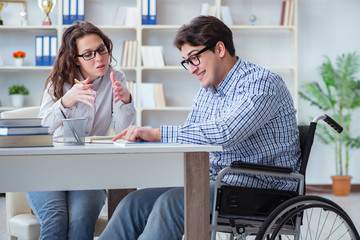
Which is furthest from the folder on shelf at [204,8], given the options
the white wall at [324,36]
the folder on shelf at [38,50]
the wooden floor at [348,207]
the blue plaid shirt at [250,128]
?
the blue plaid shirt at [250,128]

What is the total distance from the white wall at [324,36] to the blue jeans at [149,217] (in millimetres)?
3729

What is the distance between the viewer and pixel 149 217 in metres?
Result: 1.61

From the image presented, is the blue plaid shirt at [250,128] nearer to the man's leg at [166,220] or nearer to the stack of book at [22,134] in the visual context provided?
the man's leg at [166,220]

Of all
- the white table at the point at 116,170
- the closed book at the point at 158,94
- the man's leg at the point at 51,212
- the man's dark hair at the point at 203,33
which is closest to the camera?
the white table at the point at 116,170

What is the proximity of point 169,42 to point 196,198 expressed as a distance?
3.91m

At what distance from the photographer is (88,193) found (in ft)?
6.20

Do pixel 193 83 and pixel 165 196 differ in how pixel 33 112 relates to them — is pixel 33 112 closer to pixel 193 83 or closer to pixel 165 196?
pixel 165 196

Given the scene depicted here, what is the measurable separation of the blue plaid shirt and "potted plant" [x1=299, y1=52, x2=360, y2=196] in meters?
3.25

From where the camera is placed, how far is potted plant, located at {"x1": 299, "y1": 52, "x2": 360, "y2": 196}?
489cm

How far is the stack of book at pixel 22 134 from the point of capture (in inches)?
53.9

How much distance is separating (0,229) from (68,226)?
5.85ft

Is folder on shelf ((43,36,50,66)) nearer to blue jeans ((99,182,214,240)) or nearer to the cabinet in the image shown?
the cabinet

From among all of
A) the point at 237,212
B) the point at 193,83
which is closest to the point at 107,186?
the point at 237,212

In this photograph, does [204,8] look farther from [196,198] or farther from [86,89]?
[196,198]
